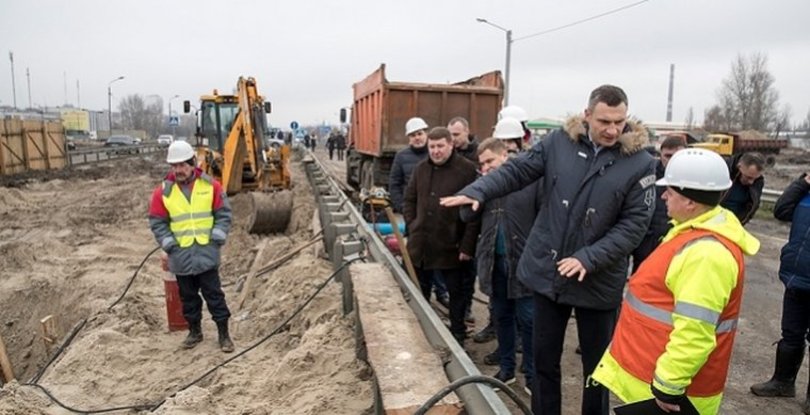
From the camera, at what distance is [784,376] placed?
176 inches

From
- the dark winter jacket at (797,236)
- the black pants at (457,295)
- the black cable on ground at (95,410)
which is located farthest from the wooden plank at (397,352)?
the dark winter jacket at (797,236)

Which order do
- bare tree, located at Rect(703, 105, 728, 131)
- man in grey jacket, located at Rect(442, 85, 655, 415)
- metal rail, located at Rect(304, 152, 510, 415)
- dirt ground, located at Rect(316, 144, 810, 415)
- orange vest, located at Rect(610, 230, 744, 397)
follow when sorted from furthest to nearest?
bare tree, located at Rect(703, 105, 728, 131), dirt ground, located at Rect(316, 144, 810, 415), man in grey jacket, located at Rect(442, 85, 655, 415), metal rail, located at Rect(304, 152, 510, 415), orange vest, located at Rect(610, 230, 744, 397)

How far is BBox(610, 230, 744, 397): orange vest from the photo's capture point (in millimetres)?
2443

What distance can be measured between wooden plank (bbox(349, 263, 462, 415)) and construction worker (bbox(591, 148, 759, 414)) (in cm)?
82

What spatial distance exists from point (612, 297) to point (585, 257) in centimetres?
37

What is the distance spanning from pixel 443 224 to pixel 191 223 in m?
2.27

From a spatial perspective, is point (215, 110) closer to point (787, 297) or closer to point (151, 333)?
point (151, 333)

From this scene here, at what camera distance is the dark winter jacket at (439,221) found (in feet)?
16.3

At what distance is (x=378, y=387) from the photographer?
2.98 metres

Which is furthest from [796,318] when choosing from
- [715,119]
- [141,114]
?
[141,114]

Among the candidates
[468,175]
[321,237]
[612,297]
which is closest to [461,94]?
[321,237]

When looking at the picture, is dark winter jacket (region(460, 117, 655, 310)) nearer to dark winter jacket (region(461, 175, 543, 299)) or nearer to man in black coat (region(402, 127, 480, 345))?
dark winter jacket (region(461, 175, 543, 299))

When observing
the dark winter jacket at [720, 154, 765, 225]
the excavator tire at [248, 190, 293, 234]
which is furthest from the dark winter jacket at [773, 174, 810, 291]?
the excavator tire at [248, 190, 293, 234]

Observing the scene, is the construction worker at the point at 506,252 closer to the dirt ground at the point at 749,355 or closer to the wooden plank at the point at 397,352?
the dirt ground at the point at 749,355
